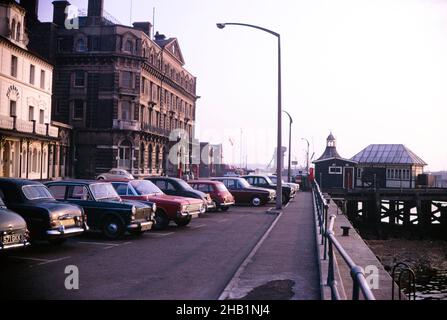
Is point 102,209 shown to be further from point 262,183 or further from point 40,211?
point 262,183

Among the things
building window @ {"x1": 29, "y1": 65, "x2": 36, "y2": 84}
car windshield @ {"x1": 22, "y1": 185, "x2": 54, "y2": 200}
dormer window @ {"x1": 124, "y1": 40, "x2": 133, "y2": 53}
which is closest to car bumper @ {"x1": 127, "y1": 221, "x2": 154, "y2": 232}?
car windshield @ {"x1": 22, "y1": 185, "x2": 54, "y2": 200}

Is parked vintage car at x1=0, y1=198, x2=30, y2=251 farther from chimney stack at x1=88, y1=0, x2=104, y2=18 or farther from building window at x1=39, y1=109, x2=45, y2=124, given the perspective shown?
chimney stack at x1=88, y1=0, x2=104, y2=18

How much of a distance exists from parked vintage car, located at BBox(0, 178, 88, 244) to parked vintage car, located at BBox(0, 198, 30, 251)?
1.13m

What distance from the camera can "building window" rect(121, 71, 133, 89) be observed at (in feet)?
168

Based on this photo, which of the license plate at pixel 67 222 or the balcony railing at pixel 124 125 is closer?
the license plate at pixel 67 222

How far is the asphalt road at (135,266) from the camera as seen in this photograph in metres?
7.63

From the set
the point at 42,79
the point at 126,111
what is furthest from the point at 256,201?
the point at 126,111

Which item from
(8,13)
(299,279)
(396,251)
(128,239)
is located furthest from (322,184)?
(299,279)

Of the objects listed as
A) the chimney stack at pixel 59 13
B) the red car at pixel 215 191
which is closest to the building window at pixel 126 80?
the chimney stack at pixel 59 13

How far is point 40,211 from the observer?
1076 centimetres

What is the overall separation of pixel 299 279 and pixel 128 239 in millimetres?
6584

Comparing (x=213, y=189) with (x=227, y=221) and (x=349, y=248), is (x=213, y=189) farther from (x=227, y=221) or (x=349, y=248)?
(x=349, y=248)

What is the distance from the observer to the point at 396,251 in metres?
27.0

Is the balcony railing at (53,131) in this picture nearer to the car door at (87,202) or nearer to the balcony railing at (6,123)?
the balcony railing at (6,123)
